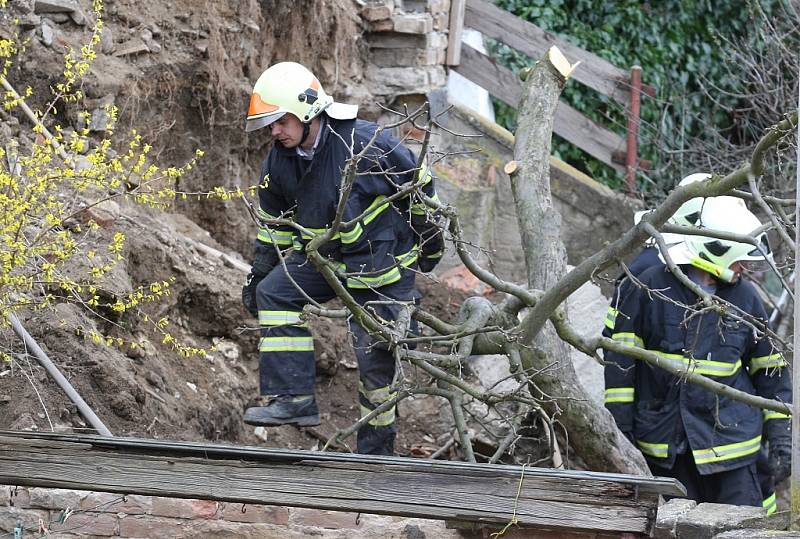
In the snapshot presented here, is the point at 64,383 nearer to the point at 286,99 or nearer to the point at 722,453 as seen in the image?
the point at 286,99

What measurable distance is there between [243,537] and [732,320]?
8.50ft

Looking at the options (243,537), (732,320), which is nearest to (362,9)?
(732,320)

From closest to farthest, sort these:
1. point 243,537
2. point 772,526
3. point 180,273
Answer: point 772,526, point 243,537, point 180,273

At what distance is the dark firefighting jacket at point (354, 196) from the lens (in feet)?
18.7

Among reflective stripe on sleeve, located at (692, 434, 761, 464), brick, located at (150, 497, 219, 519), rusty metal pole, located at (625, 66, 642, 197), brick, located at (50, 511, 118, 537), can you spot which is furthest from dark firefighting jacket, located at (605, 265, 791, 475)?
rusty metal pole, located at (625, 66, 642, 197)

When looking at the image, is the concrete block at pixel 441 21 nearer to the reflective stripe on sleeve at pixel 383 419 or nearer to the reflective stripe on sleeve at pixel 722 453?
the reflective stripe on sleeve at pixel 383 419

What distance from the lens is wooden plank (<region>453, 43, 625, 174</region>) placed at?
10516 millimetres

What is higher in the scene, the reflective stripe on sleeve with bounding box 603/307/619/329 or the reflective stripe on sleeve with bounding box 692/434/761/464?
the reflective stripe on sleeve with bounding box 603/307/619/329

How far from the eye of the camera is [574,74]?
10445 millimetres

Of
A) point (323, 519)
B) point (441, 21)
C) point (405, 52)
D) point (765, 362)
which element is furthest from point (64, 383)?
point (441, 21)

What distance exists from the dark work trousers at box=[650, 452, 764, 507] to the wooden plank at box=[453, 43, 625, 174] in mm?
5206

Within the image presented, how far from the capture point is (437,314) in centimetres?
895

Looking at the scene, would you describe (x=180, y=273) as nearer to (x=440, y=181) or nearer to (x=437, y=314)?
(x=437, y=314)

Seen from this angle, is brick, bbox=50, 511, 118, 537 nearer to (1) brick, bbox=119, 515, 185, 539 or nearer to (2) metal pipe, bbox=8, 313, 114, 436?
(1) brick, bbox=119, 515, 185, 539
